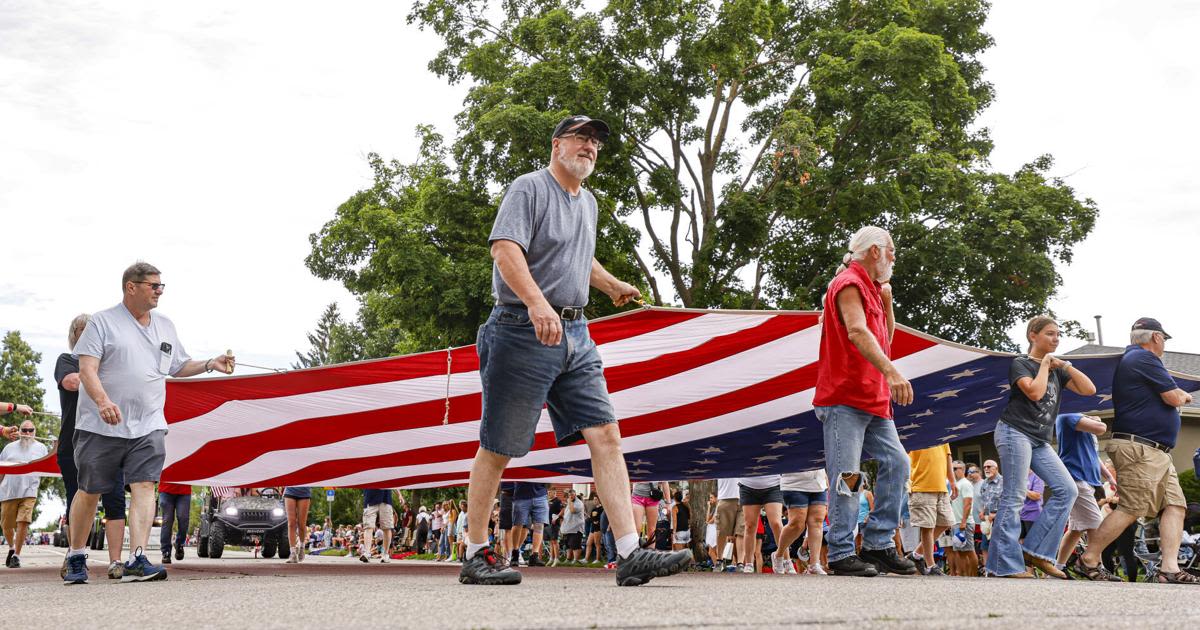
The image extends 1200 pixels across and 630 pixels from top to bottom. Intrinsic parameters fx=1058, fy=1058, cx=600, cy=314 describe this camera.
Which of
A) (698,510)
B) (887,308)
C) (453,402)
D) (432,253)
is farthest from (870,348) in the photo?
(432,253)

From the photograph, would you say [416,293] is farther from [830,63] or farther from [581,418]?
[581,418]

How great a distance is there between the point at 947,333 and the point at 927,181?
2567 mm

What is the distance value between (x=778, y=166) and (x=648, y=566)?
550 inches

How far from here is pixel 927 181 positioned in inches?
647

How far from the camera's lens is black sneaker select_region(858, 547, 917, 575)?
489 cm

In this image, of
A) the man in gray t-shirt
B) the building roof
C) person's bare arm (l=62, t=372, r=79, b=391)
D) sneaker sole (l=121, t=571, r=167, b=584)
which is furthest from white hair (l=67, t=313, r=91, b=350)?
the building roof

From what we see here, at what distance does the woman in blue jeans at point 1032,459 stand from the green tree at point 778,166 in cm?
1054

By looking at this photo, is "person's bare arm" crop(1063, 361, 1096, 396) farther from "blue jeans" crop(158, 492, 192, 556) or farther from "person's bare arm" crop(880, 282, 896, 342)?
"blue jeans" crop(158, 492, 192, 556)

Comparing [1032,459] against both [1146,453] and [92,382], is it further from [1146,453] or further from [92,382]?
[92,382]

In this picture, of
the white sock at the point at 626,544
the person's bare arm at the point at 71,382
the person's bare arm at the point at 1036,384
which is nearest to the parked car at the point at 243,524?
the person's bare arm at the point at 71,382

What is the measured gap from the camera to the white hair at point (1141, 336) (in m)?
6.16

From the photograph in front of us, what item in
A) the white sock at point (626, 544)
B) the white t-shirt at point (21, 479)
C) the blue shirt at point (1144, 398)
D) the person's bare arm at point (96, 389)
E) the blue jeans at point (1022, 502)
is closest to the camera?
the white sock at point (626, 544)

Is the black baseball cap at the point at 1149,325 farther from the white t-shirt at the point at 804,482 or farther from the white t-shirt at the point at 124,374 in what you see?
the white t-shirt at the point at 124,374

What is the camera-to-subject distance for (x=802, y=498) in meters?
7.80
